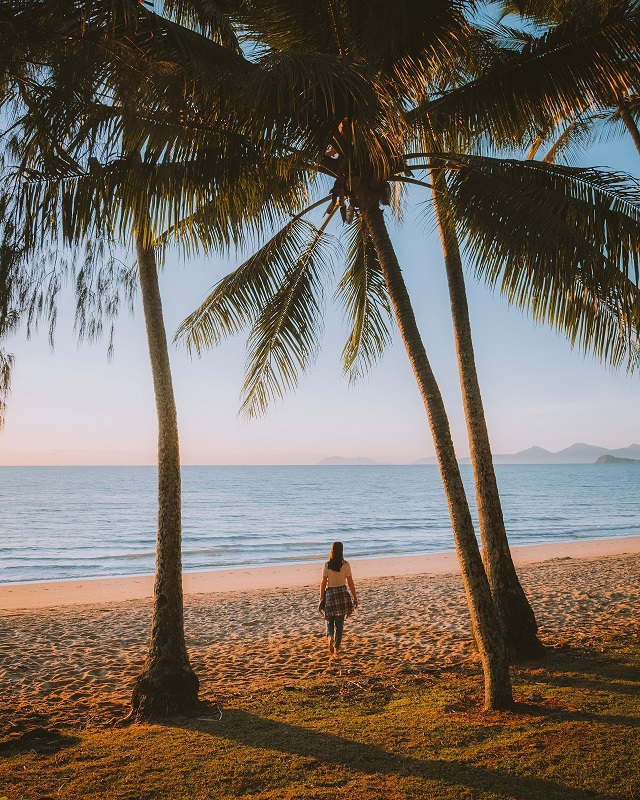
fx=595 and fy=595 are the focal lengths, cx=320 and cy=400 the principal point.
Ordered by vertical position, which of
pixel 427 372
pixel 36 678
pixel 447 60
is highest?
pixel 447 60

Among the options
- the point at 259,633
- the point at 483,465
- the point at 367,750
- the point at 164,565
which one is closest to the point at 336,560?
the point at 483,465

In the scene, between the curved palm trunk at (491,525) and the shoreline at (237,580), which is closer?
the curved palm trunk at (491,525)

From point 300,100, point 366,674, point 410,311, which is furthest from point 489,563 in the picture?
point 300,100

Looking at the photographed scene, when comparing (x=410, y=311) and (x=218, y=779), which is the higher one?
(x=410, y=311)

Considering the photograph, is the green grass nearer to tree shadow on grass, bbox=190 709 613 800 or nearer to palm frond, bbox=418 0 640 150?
tree shadow on grass, bbox=190 709 613 800

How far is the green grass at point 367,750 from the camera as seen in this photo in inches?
147

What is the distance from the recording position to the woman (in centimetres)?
775

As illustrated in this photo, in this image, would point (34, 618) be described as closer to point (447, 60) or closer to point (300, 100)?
point (300, 100)

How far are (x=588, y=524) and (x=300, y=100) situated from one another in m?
39.0

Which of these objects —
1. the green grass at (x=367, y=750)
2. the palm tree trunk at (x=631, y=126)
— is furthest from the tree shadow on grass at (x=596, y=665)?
the palm tree trunk at (x=631, y=126)

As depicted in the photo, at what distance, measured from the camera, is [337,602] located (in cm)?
776

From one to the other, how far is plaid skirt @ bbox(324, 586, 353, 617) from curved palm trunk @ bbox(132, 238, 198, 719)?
100 inches

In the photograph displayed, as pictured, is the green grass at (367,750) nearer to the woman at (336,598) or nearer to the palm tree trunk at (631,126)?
the woman at (336,598)

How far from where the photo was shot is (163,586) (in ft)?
18.3
